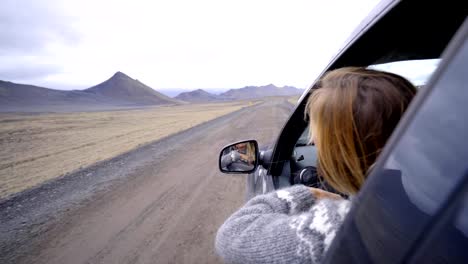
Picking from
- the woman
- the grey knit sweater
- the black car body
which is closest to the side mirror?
the grey knit sweater

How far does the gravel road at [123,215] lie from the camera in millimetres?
3533

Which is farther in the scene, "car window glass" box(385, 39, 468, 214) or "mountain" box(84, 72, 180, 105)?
"mountain" box(84, 72, 180, 105)

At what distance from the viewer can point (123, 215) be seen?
4590 mm

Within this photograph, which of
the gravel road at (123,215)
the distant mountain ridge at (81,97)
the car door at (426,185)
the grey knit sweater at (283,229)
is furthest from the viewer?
the distant mountain ridge at (81,97)

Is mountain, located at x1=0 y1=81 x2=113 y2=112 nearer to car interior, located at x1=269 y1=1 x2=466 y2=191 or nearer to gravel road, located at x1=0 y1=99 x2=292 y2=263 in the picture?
gravel road, located at x1=0 y1=99 x2=292 y2=263

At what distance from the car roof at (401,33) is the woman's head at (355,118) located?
0.24m

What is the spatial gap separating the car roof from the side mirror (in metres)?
0.91

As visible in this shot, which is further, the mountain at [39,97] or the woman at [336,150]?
the mountain at [39,97]

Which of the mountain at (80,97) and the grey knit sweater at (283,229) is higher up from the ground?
the grey knit sweater at (283,229)

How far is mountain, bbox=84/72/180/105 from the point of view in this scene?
151413mm

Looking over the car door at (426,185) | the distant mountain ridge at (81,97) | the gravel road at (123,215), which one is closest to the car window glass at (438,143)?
the car door at (426,185)

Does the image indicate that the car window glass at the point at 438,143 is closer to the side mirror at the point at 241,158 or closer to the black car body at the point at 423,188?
the black car body at the point at 423,188

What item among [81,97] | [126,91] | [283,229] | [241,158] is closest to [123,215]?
[241,158]

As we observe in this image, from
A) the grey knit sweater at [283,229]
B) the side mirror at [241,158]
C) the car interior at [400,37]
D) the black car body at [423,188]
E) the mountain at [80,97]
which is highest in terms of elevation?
the car interior at [400,37]
